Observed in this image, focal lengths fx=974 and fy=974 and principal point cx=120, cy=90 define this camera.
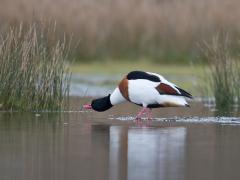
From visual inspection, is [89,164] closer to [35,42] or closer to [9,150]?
[9,150]

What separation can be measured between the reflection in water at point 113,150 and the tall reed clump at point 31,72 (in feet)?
3.10

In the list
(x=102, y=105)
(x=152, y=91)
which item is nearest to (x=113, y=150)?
(x=152, y=91)

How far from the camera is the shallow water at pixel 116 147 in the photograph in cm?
808

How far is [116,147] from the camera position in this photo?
31.5ft

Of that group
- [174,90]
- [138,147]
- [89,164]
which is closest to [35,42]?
[174,90]

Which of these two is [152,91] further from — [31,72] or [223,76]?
[223,76]

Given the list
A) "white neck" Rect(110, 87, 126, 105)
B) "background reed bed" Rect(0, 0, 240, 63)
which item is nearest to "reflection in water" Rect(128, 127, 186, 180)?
"white neck" Rect(110, 87, 126, 105)

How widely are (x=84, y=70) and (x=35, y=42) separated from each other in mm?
10029

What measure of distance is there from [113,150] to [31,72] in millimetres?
4018

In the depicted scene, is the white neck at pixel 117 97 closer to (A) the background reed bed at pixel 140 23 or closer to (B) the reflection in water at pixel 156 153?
(B) the reflection in water at pixel 156 153

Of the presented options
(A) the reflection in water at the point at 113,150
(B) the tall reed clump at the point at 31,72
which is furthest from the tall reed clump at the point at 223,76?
(A) the reflection in water at the point at 113,150

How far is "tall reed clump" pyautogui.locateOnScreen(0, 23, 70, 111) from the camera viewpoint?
13.0 meters

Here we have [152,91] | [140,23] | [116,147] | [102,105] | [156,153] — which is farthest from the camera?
[140,23]

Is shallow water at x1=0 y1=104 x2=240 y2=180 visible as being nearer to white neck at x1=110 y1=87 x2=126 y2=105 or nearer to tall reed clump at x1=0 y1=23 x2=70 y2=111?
white neck at x1=110 y1=87 x2=126 y2=105
